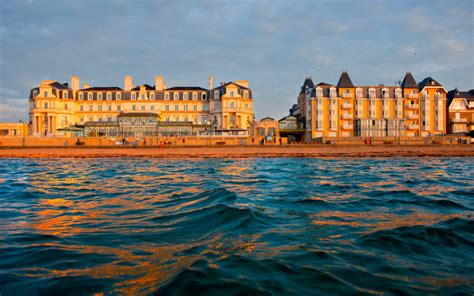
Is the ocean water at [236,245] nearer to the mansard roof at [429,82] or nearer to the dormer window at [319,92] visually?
the dormer window at [319,92]

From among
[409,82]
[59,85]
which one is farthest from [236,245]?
[59,85]

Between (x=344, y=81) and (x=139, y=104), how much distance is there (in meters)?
48.1

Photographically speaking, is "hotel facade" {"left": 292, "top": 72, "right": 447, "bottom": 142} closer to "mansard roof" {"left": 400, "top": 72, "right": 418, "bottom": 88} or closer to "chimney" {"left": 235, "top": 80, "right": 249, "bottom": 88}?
"mansard roof" {"left": 400, "top": 72, "right": 418, "bottom": 88}

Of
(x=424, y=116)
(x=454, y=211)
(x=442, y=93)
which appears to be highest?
(x=442, y=93)

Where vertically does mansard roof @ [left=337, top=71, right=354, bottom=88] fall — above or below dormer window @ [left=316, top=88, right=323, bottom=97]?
above

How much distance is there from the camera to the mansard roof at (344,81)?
69375 millimetres

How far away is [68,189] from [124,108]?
63130 millimetres

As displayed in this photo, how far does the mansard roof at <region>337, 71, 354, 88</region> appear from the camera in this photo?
2731 inches

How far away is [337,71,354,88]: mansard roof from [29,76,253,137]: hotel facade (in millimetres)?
20846

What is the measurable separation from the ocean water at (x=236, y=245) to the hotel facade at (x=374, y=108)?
197 feet

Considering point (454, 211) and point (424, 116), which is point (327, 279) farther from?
point (424, 116)

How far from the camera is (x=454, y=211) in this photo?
28.3 ft

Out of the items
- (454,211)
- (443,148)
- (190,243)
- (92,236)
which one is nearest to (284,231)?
(190,243)

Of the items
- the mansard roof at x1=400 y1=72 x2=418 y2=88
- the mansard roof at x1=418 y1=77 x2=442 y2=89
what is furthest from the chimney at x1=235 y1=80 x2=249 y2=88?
the mansard roof at x1=418 y1=77 x2=442 y2=89
